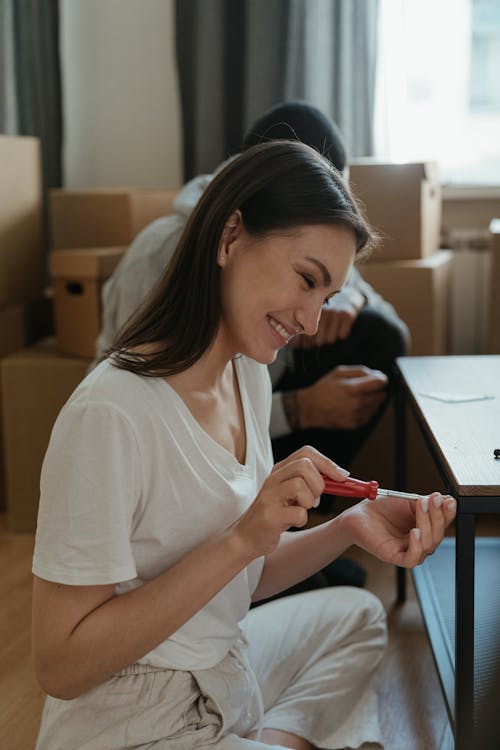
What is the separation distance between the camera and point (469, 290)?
287cm

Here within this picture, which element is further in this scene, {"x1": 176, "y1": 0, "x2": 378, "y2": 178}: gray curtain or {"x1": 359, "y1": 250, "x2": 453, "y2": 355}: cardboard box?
{"x1": 176, "y1": 0, "x2": 378, "y2": 178}: gray curtain

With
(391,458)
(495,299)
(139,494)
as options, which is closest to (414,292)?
(495,299)

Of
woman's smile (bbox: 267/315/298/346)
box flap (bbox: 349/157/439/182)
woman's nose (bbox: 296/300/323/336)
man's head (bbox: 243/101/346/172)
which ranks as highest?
man's head (bbox: 243/101/346/172)

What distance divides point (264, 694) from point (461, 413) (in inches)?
18.8

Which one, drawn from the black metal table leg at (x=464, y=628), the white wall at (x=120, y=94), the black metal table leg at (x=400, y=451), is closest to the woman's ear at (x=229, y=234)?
the black metal table leg at (x=464, y=628)

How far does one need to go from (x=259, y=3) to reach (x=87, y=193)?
0.74m

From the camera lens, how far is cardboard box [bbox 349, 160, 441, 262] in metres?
2.35

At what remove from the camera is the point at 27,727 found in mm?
1530

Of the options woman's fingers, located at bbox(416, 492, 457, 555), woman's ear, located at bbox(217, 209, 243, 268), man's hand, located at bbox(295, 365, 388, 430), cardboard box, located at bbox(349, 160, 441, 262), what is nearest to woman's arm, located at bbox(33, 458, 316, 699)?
woman's fingers, located at bbox(416, 492, 457, 555)

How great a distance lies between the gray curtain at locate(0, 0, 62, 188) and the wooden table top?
166 cm

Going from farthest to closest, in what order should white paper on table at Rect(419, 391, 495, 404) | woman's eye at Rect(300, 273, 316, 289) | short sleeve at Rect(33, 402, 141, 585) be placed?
white paper on table at Rect(419, 391, 495, 404) < woman's eye at Rect(300, 273, 316, 289) < short sleeve at Rect(33, 402, 141, 585)

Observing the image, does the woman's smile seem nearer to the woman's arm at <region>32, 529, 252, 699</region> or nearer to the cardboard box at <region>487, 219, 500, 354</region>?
the woman's arm at <region>32, 529, 252, 699</region>

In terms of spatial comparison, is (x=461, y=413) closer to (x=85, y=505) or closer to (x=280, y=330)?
(x=280, y=330)

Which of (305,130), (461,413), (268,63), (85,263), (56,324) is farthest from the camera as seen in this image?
(268,63)
